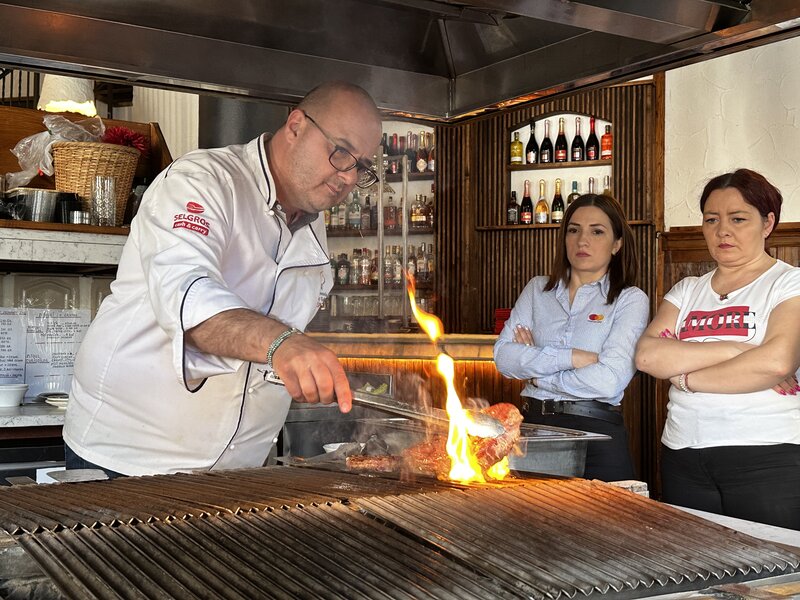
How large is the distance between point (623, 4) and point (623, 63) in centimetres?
31

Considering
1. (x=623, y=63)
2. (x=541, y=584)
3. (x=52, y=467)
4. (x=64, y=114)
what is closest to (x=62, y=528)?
(x=541, y=584)

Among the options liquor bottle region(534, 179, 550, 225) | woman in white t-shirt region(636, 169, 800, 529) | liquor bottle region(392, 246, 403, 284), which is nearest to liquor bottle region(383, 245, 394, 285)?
liquor bottle region(392, 246, 403, 284)

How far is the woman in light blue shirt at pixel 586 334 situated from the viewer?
3.02m

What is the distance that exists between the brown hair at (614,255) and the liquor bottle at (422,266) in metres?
3.32

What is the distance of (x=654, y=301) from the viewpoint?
565cm

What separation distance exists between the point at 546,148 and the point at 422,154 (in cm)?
102

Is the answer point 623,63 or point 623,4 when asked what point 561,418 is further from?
point 623,4

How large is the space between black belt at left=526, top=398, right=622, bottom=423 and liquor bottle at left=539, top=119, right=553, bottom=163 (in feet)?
12.0

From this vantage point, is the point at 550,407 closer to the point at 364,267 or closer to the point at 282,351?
the point at 282,351

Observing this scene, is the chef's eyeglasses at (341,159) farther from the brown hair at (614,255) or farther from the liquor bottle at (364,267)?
the liquor bottle at (364,267)

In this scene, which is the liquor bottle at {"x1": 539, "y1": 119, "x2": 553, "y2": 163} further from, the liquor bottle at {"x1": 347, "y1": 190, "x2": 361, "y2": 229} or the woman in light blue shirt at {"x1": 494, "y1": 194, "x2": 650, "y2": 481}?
the woman in light blue shirt at {"x1": 494, "y1": 194, "x2": 650, "y2": 481}

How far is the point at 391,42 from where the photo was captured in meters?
2.15

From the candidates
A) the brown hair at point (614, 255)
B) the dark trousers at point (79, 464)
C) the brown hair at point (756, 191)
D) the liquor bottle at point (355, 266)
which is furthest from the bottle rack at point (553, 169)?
the dark trousers at point (79, 464)

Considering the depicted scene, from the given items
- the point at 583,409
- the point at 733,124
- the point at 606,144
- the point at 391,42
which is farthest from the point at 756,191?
the point at 606,144
